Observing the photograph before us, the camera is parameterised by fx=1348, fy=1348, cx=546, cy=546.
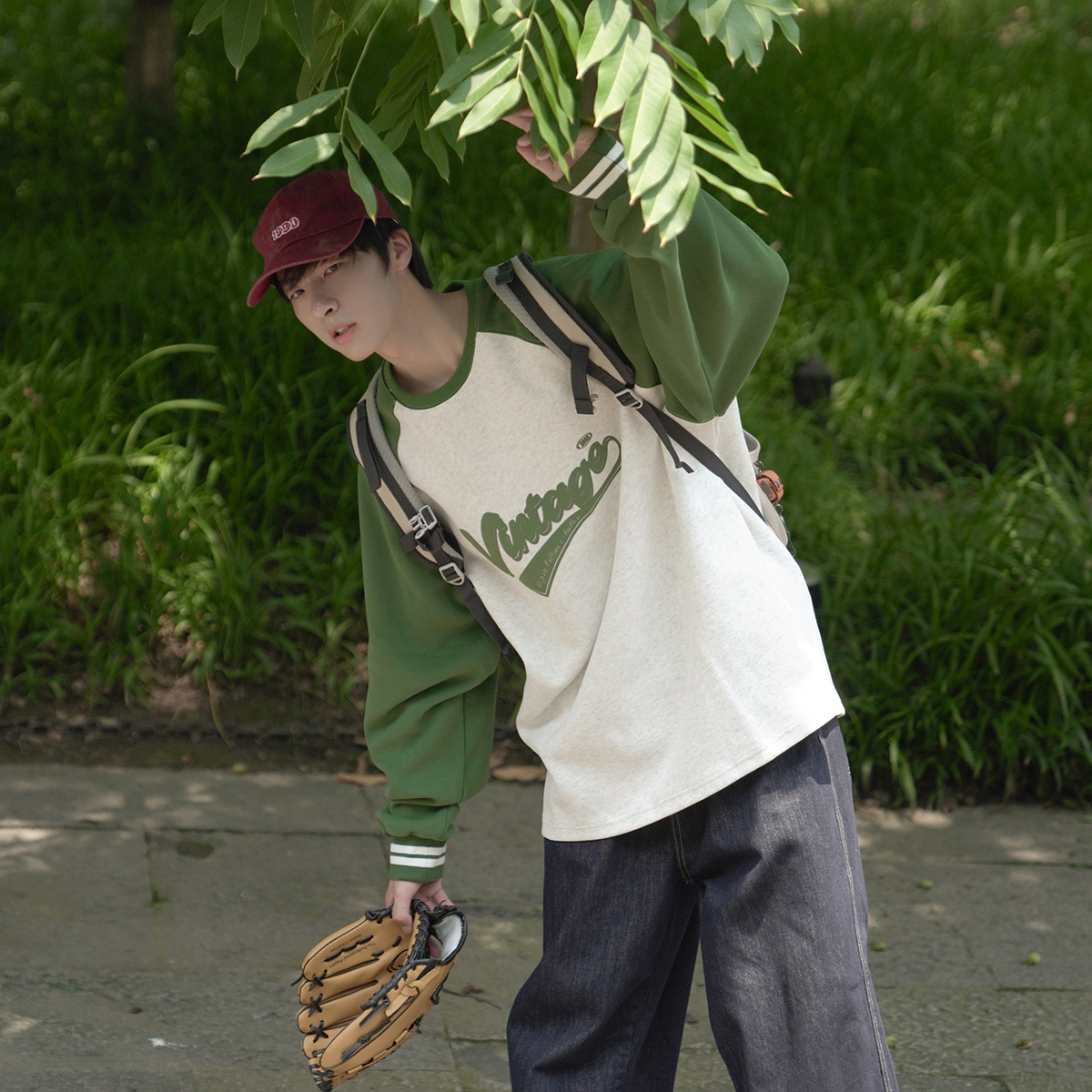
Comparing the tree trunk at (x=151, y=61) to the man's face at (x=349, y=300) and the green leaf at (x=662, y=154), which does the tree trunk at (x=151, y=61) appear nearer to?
the man's face at (x=349, y=300)

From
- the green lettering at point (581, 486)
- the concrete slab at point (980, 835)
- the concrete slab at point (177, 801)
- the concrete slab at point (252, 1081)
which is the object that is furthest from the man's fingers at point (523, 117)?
the concrete slab at point (980, 835)

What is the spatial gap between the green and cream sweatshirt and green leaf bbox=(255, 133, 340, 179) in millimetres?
462

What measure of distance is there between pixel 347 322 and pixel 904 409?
12.7ft

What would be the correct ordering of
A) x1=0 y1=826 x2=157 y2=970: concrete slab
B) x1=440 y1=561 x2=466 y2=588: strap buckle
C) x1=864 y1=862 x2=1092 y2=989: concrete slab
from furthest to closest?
x1=864 y1=862 x2=1092 y2=989: concrete slab < x1=0 y1=826 x2=157 y2=970: concrete slab < x1=440 y1=561 x2=466 y2=588: strap buckle

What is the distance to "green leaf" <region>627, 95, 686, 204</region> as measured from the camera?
4.46 ft

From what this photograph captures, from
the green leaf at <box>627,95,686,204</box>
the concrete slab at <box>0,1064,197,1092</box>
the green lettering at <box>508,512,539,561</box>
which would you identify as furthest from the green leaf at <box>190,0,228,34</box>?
the concrete slab at <box>0,1064,197,1092</box>

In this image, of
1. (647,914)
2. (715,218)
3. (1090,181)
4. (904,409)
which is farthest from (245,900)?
(1090,181)

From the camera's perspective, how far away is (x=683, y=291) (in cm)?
163

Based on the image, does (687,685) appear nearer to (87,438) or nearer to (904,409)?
(87,438)

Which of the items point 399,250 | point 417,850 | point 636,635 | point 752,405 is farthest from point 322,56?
point 752,405

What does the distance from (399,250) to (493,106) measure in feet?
2.14

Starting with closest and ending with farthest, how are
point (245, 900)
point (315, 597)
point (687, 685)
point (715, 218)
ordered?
point (715, 218) → point (687, 685) → point (245, 900) → point (315, 597)

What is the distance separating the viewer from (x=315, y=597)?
14.4 ft

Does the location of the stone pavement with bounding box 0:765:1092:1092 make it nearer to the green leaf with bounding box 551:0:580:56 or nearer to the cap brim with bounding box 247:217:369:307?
the cap brim with bounding box 247:217:369:307
